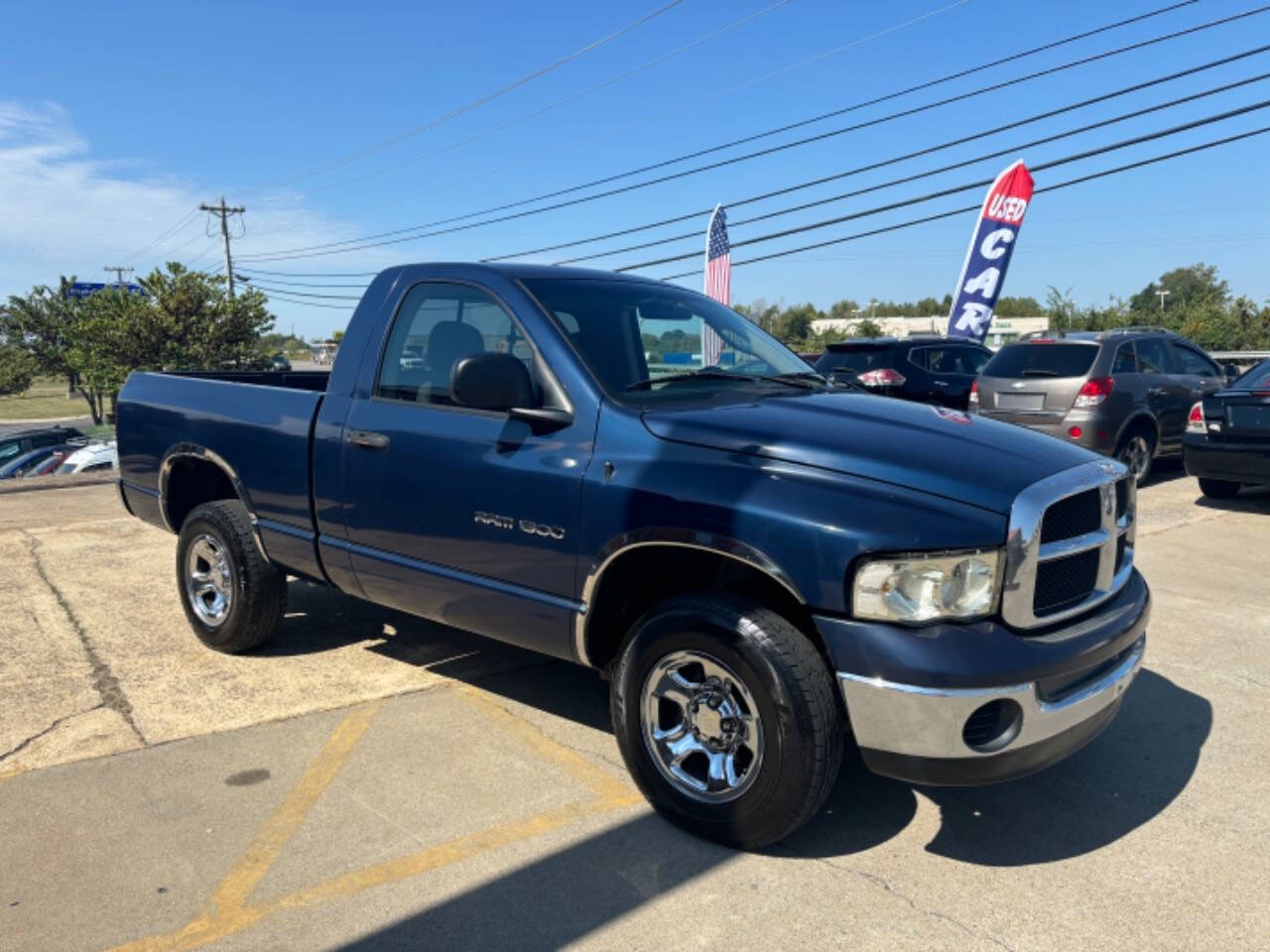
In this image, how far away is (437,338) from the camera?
430 cm

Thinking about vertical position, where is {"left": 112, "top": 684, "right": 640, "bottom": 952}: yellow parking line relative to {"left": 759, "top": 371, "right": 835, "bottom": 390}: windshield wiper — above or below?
below

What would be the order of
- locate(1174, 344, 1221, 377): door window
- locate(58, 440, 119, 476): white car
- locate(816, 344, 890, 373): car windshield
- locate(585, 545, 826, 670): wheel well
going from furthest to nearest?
locate(58, 440, 119, 476): white car, locate(816, 344, 890, 373): car windshield, locate(1174, 344, 1221, 377): door window, locate(585, 545, 826, 670): wheel well

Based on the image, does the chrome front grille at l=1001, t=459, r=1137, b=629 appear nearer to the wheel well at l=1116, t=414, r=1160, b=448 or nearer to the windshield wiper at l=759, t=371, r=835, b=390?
the windshield wiper at l=759, t=371, r=835, b=390

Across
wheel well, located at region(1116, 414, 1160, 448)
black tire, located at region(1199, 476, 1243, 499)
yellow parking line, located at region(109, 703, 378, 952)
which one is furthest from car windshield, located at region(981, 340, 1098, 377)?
yellow parking line, located at region(109, 703, 378, 952)

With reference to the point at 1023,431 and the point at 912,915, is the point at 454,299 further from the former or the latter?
the point at 912,915

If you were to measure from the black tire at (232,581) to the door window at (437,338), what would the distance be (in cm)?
124

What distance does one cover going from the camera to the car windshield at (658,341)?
388 centimetres

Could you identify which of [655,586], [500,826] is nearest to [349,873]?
[500,826]

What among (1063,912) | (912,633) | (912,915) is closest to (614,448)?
(912,633)

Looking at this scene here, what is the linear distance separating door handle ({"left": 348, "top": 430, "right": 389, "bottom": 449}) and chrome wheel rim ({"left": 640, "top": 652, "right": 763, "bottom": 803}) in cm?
159

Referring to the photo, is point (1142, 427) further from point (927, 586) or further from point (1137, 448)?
point (927, 586)

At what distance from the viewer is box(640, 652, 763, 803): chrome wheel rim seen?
3188 mm

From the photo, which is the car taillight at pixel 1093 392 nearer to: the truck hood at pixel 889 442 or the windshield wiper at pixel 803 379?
the windshield wiper at pixel 803 379

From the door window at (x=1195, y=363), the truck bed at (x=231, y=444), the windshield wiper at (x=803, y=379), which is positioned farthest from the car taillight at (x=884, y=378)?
the truck bed at (x=231, y=444)
